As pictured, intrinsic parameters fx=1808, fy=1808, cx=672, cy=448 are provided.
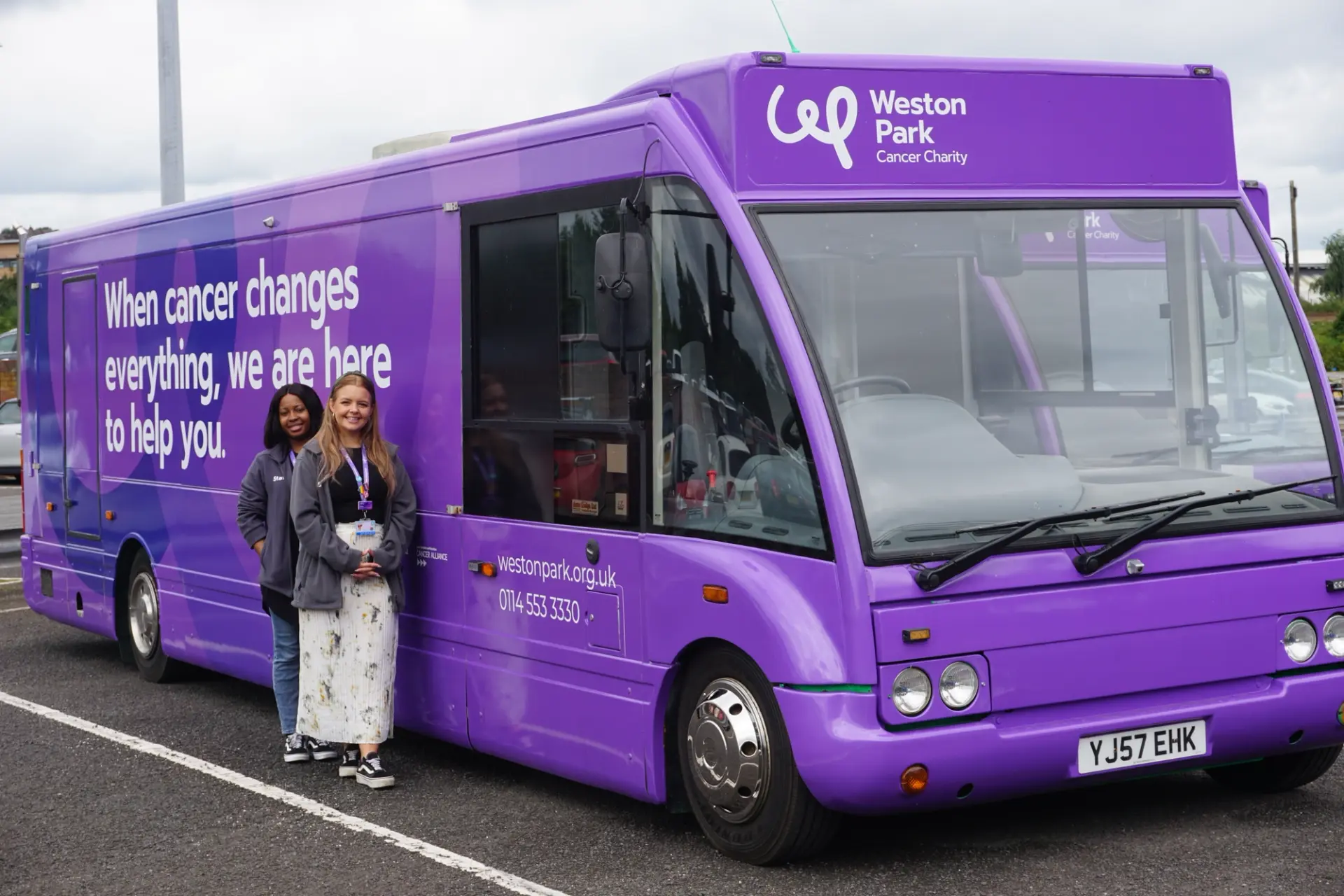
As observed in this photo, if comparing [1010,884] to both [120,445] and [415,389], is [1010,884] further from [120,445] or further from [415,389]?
[120,445]

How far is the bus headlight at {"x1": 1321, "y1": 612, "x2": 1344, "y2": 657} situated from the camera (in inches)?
246

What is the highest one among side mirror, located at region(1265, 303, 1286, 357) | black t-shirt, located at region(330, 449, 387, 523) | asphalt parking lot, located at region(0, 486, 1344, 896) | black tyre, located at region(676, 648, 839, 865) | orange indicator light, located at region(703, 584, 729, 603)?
side mirror, located at region(1265, 303, 1286, 357)

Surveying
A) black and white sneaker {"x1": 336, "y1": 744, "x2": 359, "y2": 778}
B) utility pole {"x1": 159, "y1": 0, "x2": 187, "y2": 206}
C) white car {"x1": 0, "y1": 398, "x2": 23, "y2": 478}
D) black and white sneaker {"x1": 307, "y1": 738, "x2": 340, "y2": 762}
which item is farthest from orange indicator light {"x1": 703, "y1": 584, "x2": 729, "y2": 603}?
white car {"x1": 0, "y1": 398, "x2": 23, "y2": 478}

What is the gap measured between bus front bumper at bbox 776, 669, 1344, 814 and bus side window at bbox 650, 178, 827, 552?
0.58 meters

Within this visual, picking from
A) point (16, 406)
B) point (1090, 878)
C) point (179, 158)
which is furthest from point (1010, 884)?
point (16, 406)

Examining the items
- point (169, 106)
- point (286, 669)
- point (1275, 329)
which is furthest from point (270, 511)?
point (169, 106)

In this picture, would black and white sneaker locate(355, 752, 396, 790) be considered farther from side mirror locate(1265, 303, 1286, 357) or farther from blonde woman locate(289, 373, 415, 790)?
side mirror locate(1265, 303, 1286, 357)

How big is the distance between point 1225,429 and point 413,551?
3.47m

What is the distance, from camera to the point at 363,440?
7613mm

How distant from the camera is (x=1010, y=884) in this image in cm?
574

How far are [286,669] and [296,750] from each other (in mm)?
403

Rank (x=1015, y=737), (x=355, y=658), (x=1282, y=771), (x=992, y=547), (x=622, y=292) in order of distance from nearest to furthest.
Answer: (x=992, y=547) → (x=1015, y=737) → (x=622, y=292) → (x=1282, y=771) → (x=355, y=658)

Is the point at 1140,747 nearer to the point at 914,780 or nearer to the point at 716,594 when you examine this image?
the point at 914,780

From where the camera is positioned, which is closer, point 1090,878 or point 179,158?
point 1090,878
